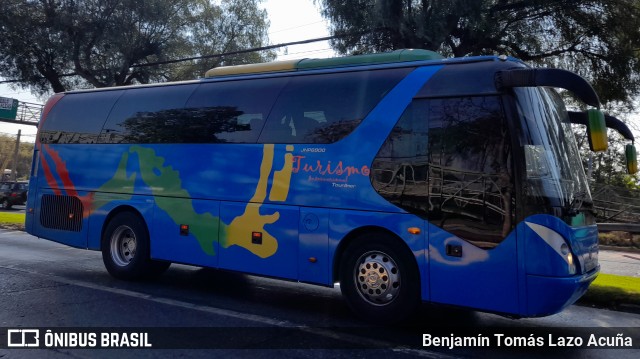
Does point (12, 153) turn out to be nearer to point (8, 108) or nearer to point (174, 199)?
point (8, 108)

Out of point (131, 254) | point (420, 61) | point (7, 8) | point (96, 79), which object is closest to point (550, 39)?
point (420, 61)

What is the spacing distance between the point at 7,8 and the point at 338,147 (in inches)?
763

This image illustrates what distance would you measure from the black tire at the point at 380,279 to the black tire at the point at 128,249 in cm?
382

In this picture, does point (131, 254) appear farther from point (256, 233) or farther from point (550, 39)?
point (550, 39)

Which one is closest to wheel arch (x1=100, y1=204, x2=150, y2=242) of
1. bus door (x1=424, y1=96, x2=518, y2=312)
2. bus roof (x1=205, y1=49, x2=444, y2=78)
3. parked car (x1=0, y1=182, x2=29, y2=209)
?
bus roof (x1=205, y1=49, x2=444, y2=78)

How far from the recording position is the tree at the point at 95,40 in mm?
20469

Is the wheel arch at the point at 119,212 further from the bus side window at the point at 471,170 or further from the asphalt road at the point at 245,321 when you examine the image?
the bus side window at the point at 471,170

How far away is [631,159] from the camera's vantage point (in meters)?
6.67

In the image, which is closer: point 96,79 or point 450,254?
point 450,254

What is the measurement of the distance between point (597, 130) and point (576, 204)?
0.86m

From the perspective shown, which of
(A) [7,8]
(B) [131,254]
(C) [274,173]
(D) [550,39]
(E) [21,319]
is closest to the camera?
(E) [21,319]

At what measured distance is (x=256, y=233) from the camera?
7.46 metres

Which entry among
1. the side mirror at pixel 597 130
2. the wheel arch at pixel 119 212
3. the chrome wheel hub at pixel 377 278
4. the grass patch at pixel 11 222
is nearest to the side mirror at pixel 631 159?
the side mirror at pixel 597 130

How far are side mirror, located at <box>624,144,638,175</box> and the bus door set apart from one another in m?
2.16
